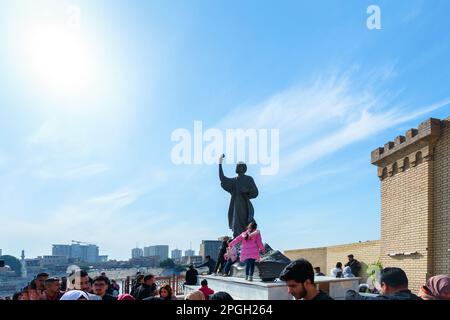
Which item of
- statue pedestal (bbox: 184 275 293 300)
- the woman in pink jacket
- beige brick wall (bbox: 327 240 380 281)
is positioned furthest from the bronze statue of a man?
beige brick wall (bbox: 327 240 380 281)

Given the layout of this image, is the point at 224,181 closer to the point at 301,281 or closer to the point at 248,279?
the point at 248,279

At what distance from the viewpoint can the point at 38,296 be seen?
4.83 m

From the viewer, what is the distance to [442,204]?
31.7ft

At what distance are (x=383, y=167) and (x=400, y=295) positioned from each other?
428 inches

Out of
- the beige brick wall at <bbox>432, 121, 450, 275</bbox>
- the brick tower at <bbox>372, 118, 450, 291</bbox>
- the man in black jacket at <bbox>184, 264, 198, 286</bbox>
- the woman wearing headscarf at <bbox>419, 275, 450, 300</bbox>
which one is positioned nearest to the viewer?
the woman wearing headscarf at <bbox>419, 275, 450, 300</bbox>

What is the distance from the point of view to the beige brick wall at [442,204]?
940cm

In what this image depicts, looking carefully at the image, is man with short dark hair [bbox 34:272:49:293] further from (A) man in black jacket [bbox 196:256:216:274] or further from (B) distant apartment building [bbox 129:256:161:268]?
(B) distant apartment building [bbox 129:256:161:268]

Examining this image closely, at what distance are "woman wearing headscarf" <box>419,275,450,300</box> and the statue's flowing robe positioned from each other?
916cm

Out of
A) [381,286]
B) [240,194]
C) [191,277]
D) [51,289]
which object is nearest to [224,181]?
[240,194]

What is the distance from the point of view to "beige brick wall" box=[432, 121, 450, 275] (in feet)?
30.8

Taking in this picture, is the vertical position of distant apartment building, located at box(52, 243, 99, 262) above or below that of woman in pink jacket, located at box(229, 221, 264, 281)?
below

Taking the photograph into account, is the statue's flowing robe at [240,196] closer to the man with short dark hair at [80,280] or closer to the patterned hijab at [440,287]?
the man with short dark hair at [80,280]

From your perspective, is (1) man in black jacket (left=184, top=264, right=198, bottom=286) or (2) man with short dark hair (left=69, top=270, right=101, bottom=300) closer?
(2) man with short dark hair (left=69, top=270, right=101, bottom=300)
